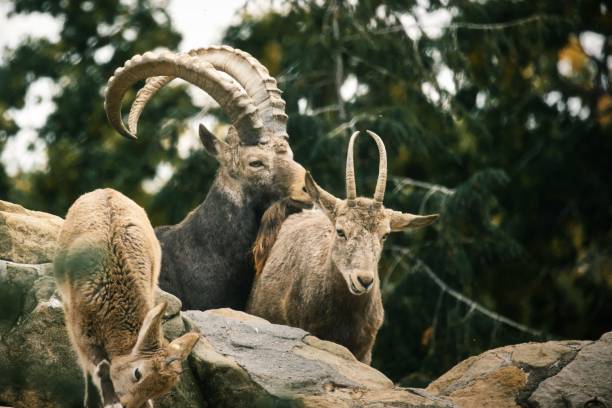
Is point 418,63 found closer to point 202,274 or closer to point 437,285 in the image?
point 437,285

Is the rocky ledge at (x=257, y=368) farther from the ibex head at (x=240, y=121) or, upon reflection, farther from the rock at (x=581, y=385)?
the ibex head at (x=240, y=121)

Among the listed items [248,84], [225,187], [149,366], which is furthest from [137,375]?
[248,84]

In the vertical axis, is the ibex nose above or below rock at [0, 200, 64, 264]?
above

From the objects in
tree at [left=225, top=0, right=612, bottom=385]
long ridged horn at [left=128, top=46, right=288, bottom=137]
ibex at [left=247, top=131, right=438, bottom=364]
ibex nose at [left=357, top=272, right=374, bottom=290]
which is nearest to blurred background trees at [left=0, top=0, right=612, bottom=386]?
tree at [left=225, top=0, right=612, bottom=385]

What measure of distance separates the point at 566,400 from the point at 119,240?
119 inches

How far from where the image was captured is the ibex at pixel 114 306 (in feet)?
20.4

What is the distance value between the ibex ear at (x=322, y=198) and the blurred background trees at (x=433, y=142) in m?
5.41

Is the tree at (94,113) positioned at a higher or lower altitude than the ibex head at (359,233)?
higher

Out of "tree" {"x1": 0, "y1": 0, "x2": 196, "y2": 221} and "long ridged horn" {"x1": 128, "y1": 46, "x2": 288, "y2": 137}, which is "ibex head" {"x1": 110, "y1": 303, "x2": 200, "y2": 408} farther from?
"tree" {"x1": 0, "y1": 0, "x2": 196, "y2": 221}

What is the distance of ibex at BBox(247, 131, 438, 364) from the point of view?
8.80m

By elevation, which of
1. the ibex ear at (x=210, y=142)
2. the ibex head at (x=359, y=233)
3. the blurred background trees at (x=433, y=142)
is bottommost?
the ibex head at (x=359, y=233)

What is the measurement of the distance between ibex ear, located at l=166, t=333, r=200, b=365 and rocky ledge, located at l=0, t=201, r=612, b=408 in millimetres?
730

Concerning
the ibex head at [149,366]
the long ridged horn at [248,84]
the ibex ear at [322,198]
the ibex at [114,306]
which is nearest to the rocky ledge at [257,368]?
the ibex at [114,306]

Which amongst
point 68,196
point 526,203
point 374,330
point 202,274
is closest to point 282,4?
point 68,196
